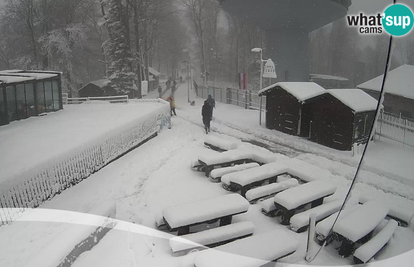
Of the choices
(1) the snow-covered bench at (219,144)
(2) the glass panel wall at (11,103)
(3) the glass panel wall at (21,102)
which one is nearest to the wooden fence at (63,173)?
(1) the snow-covered bench at (219,144)

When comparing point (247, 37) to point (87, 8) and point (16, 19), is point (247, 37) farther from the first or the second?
point (16, 19)

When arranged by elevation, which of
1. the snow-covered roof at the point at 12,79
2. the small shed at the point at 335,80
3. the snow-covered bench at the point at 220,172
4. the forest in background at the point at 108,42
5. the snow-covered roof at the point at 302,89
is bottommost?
the snow-covered bench at the point at 220,172

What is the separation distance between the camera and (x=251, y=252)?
3.77 meters

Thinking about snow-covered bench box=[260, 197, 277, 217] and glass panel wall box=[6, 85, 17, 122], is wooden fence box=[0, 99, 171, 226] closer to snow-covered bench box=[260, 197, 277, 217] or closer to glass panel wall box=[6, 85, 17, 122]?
snow-covered bench box=[260, 197, 277, 217]

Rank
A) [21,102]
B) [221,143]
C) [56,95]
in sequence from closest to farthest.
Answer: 1. [221,143]
2. [21,102]
3. [56,95]

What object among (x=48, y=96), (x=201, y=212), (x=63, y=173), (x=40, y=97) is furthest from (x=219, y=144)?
(x=48, y=96)

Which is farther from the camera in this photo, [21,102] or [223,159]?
[21,102]

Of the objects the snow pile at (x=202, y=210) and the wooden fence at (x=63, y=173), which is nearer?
the snow pile at (x=202, y=210)

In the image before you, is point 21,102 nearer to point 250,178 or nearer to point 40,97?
point 40,97

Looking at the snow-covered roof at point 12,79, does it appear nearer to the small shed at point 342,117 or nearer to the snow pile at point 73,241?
the snow pile at point 73,241

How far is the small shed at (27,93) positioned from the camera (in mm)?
12492

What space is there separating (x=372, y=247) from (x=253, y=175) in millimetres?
2706

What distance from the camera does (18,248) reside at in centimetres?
418

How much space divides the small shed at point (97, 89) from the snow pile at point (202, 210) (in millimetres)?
20817
